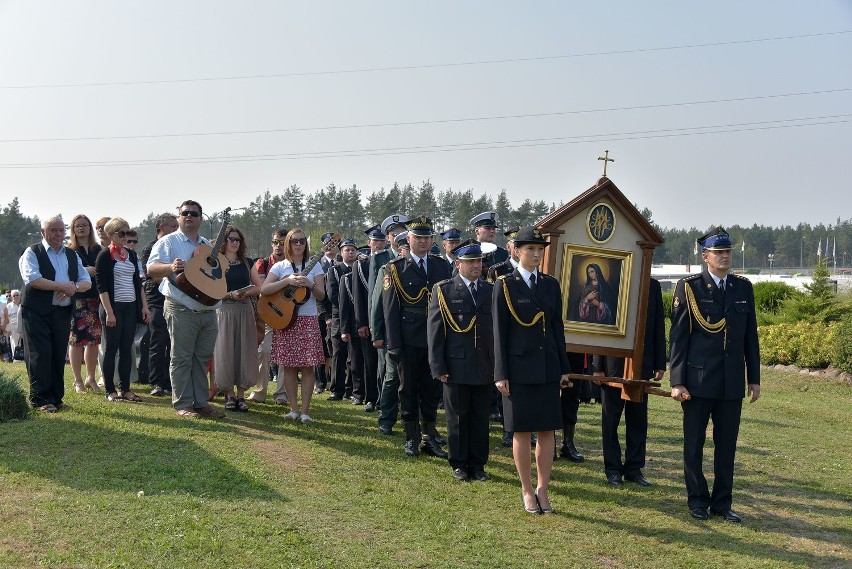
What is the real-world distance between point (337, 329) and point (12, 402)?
5.10m

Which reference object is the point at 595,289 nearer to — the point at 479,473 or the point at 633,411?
the point at 633,411

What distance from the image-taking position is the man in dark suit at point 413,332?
866cm

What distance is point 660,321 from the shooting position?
26.5ft

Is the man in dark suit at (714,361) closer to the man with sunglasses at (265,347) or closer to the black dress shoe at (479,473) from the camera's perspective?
the black dress shoe at (479,473)

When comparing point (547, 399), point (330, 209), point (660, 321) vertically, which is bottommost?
point (547, 399)

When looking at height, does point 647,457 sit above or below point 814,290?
below

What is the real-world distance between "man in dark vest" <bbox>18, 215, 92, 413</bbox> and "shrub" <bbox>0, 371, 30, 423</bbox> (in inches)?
11.6

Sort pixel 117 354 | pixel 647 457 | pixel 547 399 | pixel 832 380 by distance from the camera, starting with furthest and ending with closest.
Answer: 1. pixel 832 380
2. pixel 117 354
3. pixel 647 457
4. pixel 547 399

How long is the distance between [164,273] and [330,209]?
196 ft

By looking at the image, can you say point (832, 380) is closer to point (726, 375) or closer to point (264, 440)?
point (726, 375)

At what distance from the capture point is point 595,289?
756cm

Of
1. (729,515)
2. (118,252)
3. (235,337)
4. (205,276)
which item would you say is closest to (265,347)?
(235,337)

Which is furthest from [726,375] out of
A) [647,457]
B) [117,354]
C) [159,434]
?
[117,354]

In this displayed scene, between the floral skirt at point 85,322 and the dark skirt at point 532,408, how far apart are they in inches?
228
